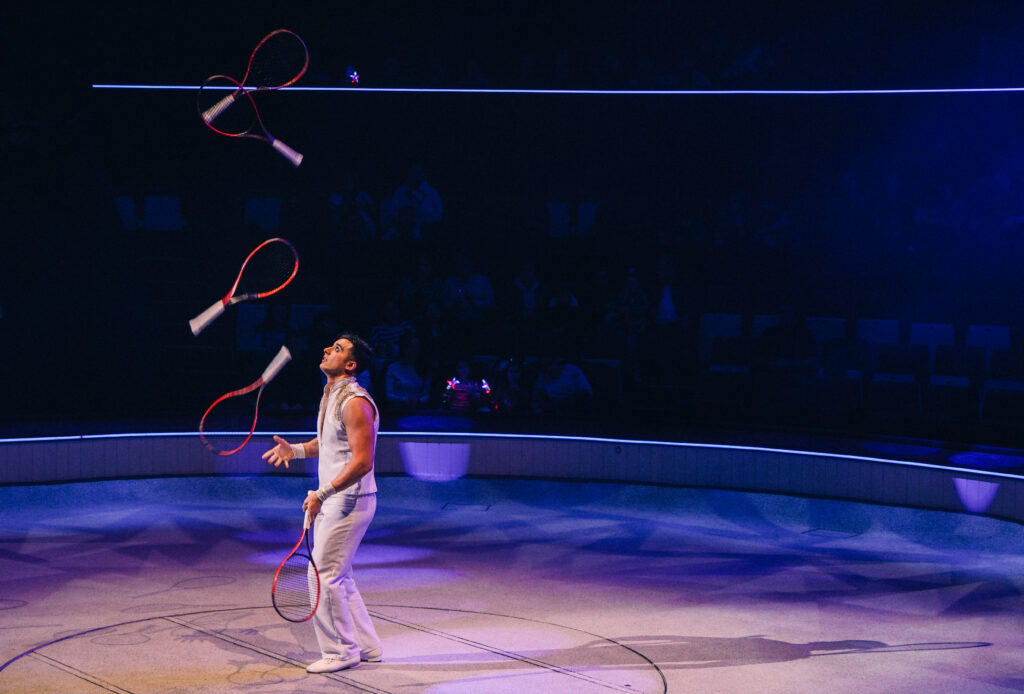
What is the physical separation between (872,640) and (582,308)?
5.88m

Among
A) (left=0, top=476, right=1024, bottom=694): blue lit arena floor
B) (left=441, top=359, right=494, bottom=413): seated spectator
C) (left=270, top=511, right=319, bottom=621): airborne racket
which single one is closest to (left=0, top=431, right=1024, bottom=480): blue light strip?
(left=0, top=476, right=1024, bottom=694): blue lit arena floor

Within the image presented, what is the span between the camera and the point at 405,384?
11.0m

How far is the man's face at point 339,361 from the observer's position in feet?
17.7

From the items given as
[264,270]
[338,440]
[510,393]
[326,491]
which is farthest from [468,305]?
[326,491]

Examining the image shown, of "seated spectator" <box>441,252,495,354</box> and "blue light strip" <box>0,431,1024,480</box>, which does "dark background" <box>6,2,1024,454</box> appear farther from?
"blue light strip" <box>0,431,1024,480</box>

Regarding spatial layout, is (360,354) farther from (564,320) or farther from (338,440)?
(564,320)

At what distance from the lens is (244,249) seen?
12.4 m

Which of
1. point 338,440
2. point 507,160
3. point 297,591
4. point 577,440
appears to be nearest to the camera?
point 338,440

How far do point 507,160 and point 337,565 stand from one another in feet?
29.4

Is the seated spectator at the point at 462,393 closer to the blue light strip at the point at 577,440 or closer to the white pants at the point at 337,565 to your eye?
the blue light strip at the point at 577,440

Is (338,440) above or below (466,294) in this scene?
below

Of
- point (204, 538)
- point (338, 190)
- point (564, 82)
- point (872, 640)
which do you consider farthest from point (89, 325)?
point (872, 640)

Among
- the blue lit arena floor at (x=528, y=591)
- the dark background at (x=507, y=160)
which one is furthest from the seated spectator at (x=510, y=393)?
the blue lit arena floor at (x=528, y=591)

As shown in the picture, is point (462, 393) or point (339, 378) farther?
point (462, 393)
